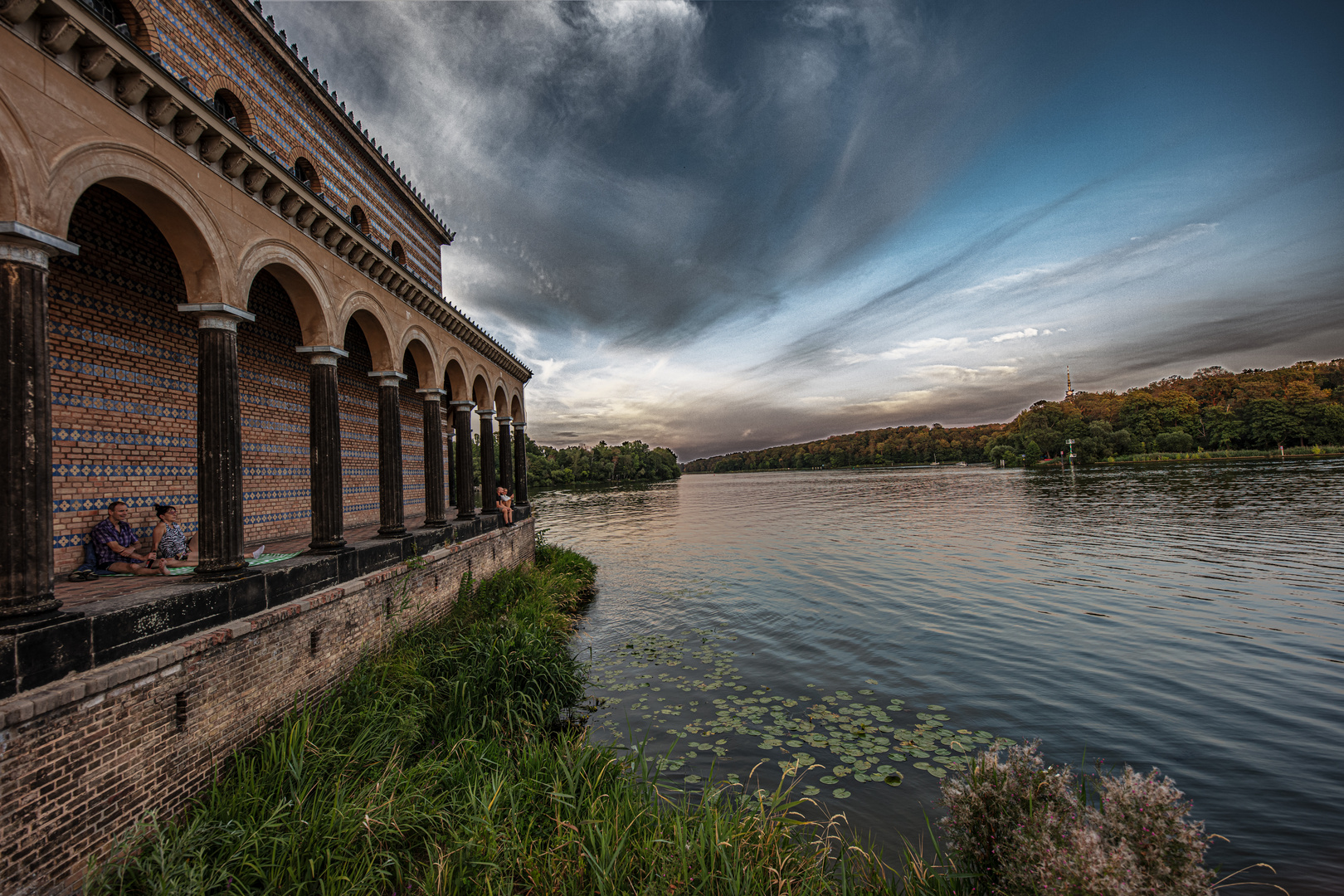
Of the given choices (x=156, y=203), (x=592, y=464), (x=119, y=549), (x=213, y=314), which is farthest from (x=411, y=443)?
(x=592, y=464)

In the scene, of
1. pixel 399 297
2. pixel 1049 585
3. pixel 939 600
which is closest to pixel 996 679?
pixel 939 600

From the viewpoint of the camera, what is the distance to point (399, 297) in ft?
39.6

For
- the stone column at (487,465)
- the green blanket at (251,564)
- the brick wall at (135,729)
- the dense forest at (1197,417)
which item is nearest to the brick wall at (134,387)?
the green blanket at (251,564)

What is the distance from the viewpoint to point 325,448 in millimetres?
8969

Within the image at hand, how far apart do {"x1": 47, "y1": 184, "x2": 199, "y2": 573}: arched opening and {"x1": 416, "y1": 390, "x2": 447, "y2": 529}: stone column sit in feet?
15.5

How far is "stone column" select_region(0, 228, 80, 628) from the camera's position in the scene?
14.4 feet

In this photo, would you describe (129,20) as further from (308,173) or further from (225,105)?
(308,173)

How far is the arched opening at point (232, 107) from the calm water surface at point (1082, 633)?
1276 centimetres

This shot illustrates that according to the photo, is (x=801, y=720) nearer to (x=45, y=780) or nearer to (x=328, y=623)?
(x=328, y=623)

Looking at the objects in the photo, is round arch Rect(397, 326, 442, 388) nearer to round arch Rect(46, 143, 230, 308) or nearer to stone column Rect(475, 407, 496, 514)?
stone column Rect(475, 407, 496, 514)

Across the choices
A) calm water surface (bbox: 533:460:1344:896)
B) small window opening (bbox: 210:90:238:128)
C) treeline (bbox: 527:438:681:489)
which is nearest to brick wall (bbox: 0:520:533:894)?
calm water surface (bbox: 533:460:1344:896)

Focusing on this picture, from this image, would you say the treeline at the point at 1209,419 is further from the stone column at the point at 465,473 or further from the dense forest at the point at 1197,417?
the stone column at the point at 465,473

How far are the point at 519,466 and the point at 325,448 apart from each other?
13.3 m

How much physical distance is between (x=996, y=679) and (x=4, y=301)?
12923 mm
